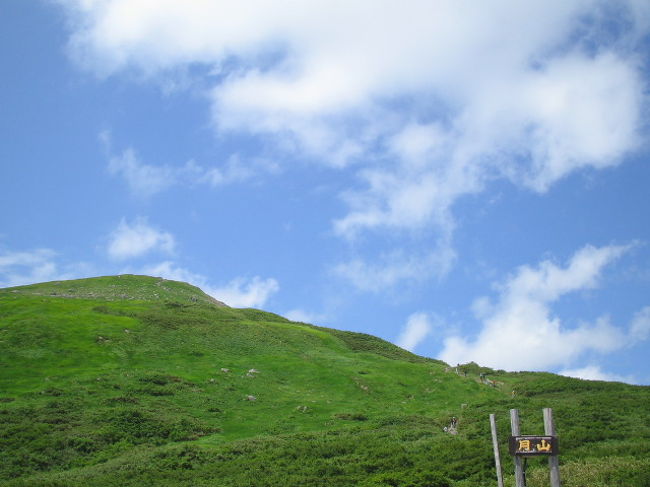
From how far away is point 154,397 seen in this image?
5191 centimetres

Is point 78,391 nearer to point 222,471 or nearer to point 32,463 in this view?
point 32,463

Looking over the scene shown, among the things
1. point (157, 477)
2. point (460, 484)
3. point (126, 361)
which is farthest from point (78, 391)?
point (460, 484)

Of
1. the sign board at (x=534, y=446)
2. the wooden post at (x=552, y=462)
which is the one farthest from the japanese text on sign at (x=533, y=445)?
the wooden post at (x=552, y=462)

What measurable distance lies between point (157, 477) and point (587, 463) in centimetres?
2348

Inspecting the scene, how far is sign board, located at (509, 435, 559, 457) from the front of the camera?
19.5m

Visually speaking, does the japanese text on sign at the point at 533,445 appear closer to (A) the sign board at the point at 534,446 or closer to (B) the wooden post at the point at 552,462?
(A) the sign board at the point at 534,446

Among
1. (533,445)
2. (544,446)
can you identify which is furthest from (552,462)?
(533,445)

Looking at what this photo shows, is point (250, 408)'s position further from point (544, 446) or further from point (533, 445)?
point (544, 446)

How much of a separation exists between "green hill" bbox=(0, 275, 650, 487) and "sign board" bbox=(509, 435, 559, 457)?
25.8ft

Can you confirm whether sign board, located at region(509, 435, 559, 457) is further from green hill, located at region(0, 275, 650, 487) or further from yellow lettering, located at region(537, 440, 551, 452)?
green hill, located at region(0, 275, 650, 487)

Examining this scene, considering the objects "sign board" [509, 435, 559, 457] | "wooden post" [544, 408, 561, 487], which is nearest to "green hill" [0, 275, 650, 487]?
"wooden post" [544, 408, 561, 487]

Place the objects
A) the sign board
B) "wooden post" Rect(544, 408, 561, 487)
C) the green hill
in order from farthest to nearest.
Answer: the green hill < "wooden post" Rect(544, 408, 561, 487) < the sign board

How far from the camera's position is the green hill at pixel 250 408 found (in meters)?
32.2

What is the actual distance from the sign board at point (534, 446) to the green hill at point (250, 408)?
786 centimetres
